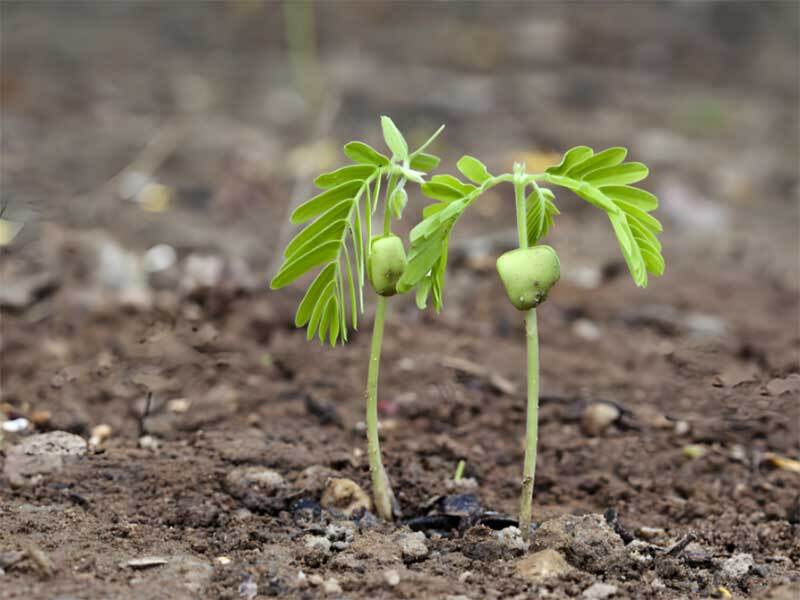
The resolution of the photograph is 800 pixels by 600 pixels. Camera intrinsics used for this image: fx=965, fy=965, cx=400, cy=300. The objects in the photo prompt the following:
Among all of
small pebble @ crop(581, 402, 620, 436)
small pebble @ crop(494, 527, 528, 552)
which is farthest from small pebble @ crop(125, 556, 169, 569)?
small pebble @ crop(581, 402, 620, 436)

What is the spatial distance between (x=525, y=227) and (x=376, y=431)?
0.49m

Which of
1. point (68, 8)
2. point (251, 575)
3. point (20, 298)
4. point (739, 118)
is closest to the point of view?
point (251, 575)

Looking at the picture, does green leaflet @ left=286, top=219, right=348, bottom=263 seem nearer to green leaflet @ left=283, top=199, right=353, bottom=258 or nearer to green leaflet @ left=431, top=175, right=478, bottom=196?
green leaflet @ left=283, top=199, right=353, bottom=258

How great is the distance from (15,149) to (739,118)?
3932 mm

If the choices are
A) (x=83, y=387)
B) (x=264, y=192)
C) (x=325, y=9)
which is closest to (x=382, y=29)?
(x=325, y=9)

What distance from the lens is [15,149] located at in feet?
14.1

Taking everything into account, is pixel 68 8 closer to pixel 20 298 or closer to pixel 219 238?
pixel 219 238

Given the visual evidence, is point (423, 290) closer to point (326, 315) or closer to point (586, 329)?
point (326, 315)

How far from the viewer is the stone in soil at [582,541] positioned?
5.69ft

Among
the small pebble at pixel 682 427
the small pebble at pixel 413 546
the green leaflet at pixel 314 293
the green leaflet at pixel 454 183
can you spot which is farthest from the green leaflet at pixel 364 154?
the small pebble at pixel 682 427

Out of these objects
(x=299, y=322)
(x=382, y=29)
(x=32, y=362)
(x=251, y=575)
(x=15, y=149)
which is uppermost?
(x=382, y=29)

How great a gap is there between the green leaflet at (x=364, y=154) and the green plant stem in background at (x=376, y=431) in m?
0.24

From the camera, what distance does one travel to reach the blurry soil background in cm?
178

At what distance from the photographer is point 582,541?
5.83 ft
